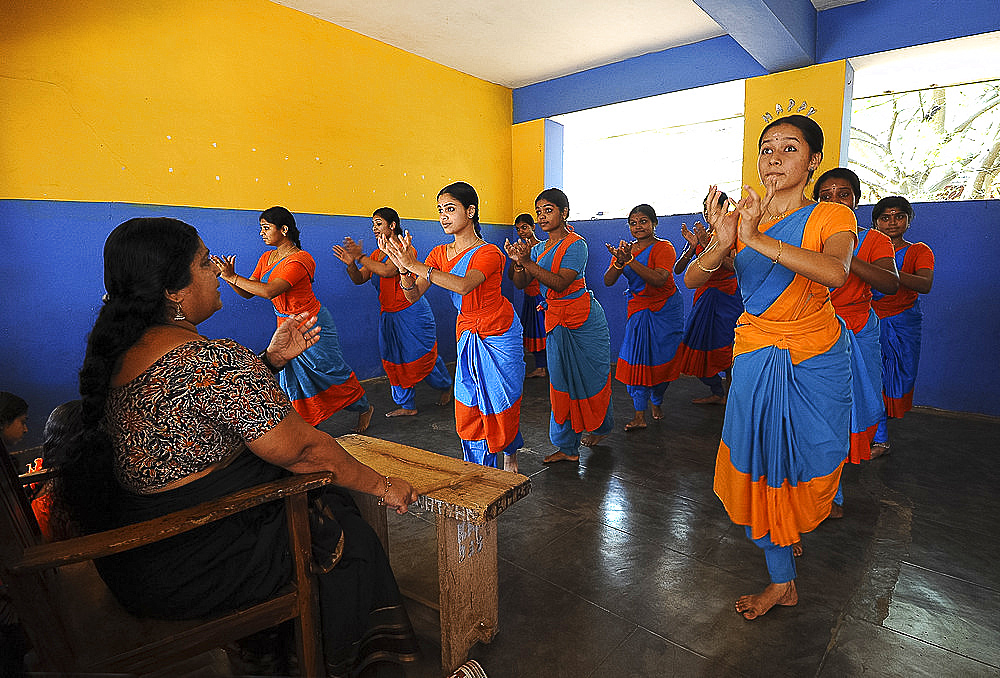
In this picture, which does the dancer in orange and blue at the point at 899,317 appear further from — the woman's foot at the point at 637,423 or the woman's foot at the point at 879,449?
the woman's foot at the point at 637,423

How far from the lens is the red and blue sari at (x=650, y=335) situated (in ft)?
13.6

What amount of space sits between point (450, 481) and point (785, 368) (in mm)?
1196

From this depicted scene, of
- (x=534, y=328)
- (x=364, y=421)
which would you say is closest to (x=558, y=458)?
(x=364, y=421)

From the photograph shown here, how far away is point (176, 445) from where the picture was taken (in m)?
1.23

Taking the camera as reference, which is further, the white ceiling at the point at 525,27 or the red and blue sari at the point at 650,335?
the white ceiling at the point at 525,27

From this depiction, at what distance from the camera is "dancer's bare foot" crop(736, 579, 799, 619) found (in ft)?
6.32

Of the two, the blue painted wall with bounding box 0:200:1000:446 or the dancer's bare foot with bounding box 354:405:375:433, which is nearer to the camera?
the blue painted wall with bounding box 0:200:1000:446

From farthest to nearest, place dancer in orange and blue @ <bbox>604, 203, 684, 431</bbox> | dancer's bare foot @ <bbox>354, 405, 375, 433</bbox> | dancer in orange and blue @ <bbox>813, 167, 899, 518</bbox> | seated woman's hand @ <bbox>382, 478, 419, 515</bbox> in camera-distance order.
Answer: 1. dancer's bare foot @ <bbox>354, 405, 375, 433</bbox>
2. dancer in orange and blue @ <bbox>604, 203, 684, 431</bbox>
3. dancer in orange and blue @ <bbox>813, 167, 899, 518</bbox>
4. seated woman's hand @ <bbox>382, 478, 419, 515</bbox>

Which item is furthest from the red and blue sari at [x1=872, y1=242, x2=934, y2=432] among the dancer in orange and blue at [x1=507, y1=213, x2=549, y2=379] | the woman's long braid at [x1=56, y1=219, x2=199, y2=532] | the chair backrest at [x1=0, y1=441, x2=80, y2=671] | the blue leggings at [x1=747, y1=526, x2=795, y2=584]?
the chair backrest at [x1=0, y1=441, x2=80, y2=671]

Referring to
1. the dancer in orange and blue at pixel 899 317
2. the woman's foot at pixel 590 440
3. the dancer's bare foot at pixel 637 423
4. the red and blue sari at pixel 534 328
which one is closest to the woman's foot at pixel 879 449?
the dancer in orange and blue at pixel 899 317

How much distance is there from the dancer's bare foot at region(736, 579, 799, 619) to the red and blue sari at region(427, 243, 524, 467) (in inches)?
50.7

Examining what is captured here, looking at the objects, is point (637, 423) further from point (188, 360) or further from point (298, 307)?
point (188, 360)

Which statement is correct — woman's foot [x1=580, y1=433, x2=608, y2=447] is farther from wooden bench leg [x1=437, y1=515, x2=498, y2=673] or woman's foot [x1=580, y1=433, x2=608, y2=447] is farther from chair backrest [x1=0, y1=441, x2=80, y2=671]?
chair backrest [x1=0, y1=441, x2=80, y2=671]

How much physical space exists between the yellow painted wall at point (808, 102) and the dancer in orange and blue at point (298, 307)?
12.7 feet
